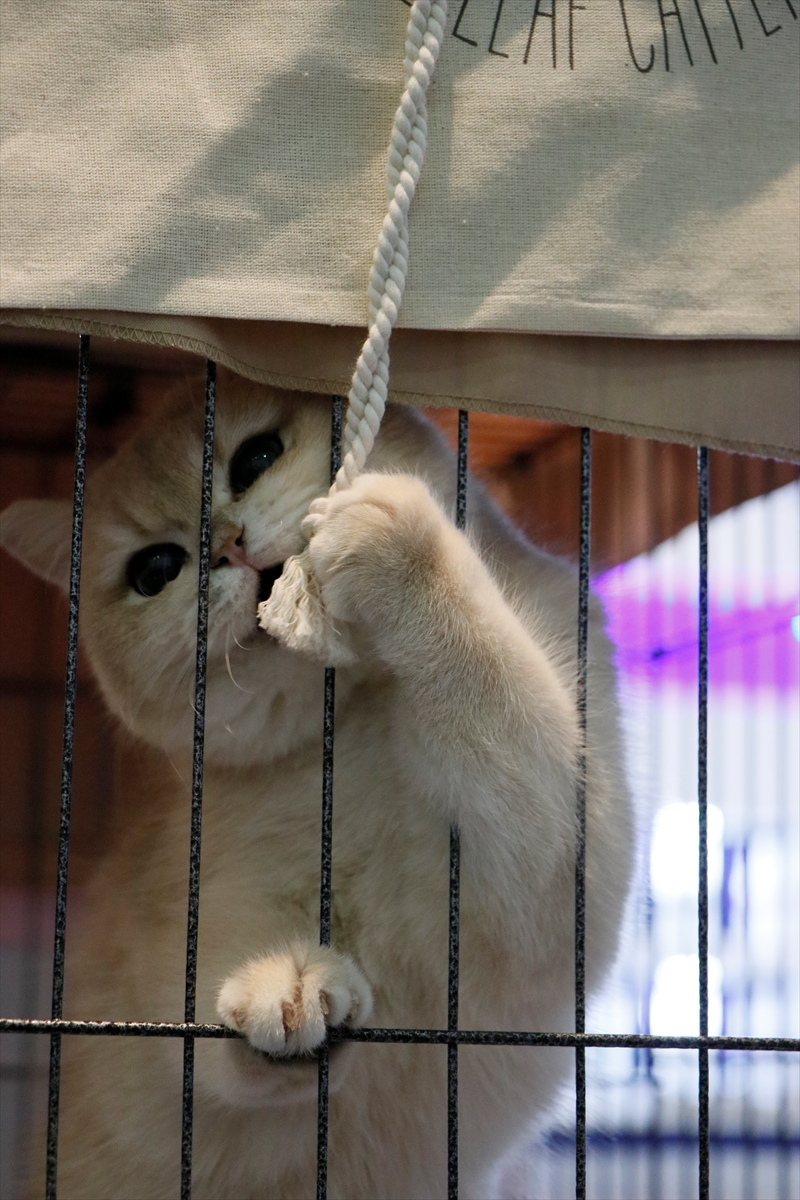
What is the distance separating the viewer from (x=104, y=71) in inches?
43.9

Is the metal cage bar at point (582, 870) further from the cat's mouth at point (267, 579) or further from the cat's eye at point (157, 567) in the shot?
the cat's eye at point (157, 567)

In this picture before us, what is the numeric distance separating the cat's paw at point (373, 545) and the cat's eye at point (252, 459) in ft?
0.80

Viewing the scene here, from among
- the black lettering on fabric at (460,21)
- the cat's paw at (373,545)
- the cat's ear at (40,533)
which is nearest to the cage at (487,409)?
the black lettering on fabric at (460,21)

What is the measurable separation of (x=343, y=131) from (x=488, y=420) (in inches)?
26.9

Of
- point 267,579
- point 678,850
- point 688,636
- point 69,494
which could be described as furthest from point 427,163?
point 688,636

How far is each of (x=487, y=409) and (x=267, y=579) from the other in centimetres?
31

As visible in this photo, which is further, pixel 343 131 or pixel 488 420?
pixel 488 420

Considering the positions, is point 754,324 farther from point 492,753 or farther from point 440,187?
point 492,753

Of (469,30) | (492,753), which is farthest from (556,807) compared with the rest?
(469,30)

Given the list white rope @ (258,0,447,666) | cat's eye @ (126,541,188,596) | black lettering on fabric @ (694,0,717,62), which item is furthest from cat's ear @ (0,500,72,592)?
black lettering on fabric @ (694,0,717,62)

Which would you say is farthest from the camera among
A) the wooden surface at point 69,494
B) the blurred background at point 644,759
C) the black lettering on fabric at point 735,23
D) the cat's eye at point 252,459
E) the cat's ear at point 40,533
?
the wooden surface at point 69,494

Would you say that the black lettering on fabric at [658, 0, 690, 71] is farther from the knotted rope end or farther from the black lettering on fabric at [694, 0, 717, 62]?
the knotted rope end

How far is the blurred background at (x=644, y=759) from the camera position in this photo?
1.89 m

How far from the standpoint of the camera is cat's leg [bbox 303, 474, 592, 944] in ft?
3.59
